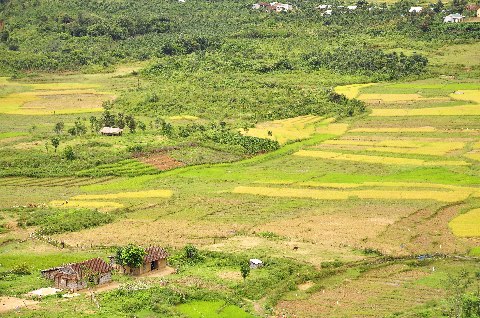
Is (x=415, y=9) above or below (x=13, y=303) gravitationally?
above

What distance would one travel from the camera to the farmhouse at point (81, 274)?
41.2m

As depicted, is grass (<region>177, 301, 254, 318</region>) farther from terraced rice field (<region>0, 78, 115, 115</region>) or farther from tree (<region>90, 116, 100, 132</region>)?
terraced rice field (<region>0, 78, 115, 115</region>)

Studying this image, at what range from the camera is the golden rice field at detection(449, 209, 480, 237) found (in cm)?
4975

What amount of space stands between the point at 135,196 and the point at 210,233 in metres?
10.1

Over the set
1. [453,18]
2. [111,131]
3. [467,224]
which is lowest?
[467,224]

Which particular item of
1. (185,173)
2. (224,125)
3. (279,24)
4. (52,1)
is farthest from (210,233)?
(52,1)

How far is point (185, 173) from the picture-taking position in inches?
2598

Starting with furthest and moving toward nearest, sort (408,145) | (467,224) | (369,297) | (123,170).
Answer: (408,145) < (123,170) < (467,224) < (369,297)

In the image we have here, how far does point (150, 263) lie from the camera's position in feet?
143

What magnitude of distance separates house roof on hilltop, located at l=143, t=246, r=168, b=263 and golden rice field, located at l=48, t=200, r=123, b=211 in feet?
40.2

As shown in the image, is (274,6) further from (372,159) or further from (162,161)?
(372,159)

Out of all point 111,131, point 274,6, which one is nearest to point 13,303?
point 111,131

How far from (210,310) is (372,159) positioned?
31.6m

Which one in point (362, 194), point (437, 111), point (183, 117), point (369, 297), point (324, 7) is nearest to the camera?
point (369, 297)
